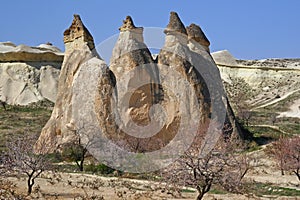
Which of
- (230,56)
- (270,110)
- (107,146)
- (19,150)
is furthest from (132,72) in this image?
(230,56)

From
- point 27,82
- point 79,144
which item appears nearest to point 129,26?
point 79,144

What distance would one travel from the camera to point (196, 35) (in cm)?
2380

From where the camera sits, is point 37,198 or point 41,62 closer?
point 37,198

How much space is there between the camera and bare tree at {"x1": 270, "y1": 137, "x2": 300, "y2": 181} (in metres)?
16.0

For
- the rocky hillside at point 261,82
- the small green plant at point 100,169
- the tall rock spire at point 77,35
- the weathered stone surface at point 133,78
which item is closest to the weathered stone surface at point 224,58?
the rocky hillside at point 261,82

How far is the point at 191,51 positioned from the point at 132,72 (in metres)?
Result: 2.99

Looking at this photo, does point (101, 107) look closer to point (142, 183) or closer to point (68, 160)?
point (68, 160)

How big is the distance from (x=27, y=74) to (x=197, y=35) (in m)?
22.7

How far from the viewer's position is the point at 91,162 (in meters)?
18.9

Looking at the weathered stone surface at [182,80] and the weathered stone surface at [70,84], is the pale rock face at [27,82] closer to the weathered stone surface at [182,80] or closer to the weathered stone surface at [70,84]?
the weathered stone surface at [70,84]

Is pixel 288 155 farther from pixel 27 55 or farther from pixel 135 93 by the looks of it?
pixel 27 55

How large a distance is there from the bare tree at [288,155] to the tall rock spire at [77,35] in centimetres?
905

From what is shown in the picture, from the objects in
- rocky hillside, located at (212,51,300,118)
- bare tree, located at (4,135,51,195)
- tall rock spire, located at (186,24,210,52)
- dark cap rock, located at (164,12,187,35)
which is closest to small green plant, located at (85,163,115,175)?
bare tree, located at (4,135,51,195)

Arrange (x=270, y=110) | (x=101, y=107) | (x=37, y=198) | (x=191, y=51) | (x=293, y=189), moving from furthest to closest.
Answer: (x=270, y=110) → (x=191, y=51) → (x=101, y=107) → (x=293, y=189) → (x=37, y=198)
